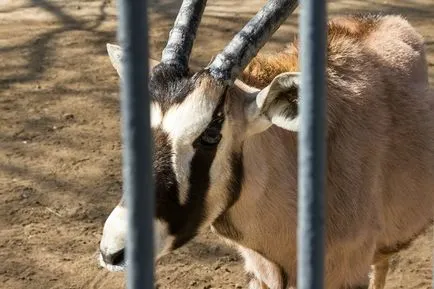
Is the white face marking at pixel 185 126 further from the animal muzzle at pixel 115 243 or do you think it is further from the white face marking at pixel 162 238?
the animal muzzle at pixel 115 243

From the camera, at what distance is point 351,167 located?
373 centimetres

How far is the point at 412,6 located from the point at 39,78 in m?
3.86

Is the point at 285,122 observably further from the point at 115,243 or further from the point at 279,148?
the point at 115,243

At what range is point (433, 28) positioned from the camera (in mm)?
8266

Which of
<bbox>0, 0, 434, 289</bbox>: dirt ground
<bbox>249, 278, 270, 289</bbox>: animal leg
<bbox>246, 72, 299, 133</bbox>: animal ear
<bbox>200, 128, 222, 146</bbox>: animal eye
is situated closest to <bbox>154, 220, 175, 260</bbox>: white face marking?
<bbox>200, 128, 222, 146</bbox>: animal eye

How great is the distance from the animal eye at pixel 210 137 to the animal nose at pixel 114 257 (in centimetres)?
52

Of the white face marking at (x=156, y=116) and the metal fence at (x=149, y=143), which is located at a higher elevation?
the metal fence at (x=149, y=143)

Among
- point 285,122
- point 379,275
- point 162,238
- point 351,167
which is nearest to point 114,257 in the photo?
point 162,238

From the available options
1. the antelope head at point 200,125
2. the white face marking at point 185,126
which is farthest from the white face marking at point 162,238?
the white face marking at point 185,126

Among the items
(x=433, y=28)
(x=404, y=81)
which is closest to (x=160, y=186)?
(x=404, y=81)

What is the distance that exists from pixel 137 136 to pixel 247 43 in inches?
81.9

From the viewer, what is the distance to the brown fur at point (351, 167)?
3.68 metres

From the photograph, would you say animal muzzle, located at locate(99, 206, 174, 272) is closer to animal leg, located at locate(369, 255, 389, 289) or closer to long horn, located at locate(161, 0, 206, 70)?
long horn, located at locate(161, 0, 206, 70)

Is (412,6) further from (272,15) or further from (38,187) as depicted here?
(272,15)
